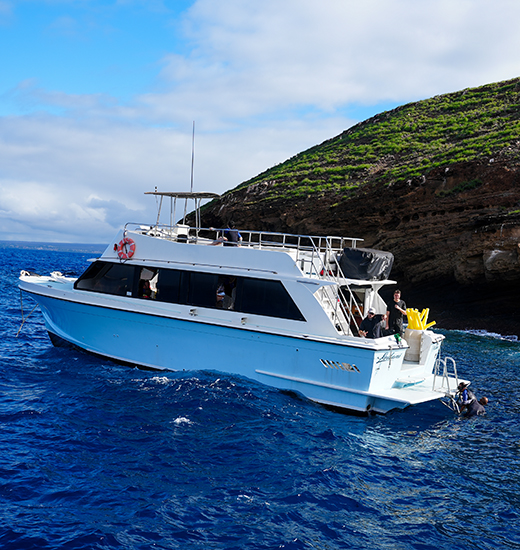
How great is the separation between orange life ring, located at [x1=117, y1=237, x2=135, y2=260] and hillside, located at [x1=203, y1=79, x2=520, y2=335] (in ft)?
52.7

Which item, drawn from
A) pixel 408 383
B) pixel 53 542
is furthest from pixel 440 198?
pixel 53 542

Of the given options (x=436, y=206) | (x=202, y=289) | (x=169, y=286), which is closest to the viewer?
(x=202, y=289)

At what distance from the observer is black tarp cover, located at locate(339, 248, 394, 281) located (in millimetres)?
11406

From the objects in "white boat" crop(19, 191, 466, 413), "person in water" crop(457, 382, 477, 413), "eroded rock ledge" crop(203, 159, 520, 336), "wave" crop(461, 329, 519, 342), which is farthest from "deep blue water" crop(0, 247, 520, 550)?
"eroded rock ledge" crop(203, 159, 520, 336)

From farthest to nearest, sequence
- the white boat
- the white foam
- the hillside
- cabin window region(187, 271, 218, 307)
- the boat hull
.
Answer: the hillside < cabin window region(187, 271, 218, 307) < the white boat < the boat hull < the white foam

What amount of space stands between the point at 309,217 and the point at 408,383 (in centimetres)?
2061

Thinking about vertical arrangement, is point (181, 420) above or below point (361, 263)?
below

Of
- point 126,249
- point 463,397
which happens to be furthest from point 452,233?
point 126,249

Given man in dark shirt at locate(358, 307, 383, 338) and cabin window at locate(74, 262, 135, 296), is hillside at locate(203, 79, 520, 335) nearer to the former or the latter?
man in dark shirt at locate(358, 307, 383, 338)

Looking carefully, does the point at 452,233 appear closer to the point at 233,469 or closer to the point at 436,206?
the point at 436,206

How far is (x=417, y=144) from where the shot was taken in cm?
3431

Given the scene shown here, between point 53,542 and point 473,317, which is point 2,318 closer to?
point 53,542

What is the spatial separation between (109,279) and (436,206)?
59.0ft

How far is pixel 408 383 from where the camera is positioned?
1081 centimetres
